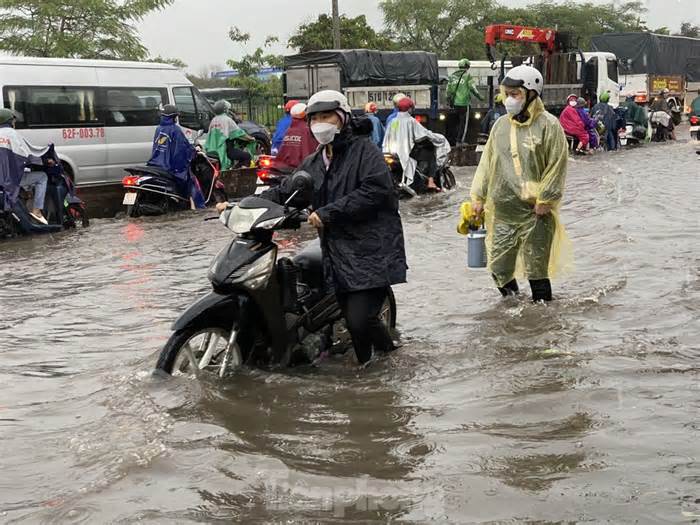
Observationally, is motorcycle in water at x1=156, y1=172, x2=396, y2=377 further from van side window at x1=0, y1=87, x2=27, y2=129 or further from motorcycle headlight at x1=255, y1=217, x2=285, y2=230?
van side window at x1=0, y1=87, x2=27, y2=129

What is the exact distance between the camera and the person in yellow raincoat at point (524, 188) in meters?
6.60

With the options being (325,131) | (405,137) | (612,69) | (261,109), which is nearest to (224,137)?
(405,137)

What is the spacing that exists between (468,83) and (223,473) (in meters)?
20.7

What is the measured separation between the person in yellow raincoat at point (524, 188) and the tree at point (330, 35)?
106 feet

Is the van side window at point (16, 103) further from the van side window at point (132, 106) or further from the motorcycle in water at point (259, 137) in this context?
the motorcycle in water at point (259, 137)

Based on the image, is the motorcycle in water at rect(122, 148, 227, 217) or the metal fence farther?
the metal fence

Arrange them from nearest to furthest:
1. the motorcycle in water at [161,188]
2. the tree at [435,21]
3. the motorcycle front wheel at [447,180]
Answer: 1. the motorcycle in water at [161,188]
2. the motorcycle front wheel at [447,180]
3. the tree at [435,21]

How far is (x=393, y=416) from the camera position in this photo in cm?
485

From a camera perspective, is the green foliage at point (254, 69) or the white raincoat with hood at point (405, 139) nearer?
the white raincoat with hood at point (405, 139)

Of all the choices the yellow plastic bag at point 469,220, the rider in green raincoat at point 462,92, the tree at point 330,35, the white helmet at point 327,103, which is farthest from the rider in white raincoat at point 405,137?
the tree at point 330,35

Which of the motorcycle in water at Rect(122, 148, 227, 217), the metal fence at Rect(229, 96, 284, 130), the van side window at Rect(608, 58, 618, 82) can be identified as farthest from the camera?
the van side window at Rect(608, 58, 618, 82)

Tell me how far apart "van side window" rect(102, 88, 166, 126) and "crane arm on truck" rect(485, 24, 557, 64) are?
12.6m

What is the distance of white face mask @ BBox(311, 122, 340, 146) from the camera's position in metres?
5.29

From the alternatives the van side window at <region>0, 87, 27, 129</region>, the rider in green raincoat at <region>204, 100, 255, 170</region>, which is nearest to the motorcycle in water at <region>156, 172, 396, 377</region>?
the van side window at <region>0, 87, 27, 129</region>
